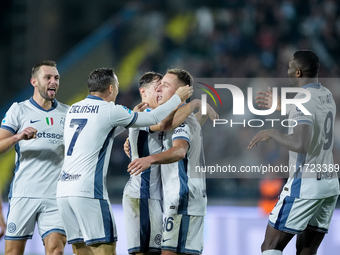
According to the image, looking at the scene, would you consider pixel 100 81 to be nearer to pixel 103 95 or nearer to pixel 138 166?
pixel 103 95

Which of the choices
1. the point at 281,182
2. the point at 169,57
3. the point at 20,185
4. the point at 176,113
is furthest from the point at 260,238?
the point at 169,57

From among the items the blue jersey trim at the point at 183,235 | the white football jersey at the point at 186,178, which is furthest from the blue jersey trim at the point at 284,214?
the blue jersey trim at the point at 183,235

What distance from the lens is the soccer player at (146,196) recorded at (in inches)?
166

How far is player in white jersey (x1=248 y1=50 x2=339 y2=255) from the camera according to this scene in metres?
4.08

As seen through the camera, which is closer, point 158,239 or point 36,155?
point 158,239

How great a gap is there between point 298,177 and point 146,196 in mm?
1350

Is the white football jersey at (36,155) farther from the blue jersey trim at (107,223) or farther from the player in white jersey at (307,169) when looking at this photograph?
the player in white jersey at (307,169)

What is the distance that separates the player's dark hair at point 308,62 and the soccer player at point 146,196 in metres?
0.90

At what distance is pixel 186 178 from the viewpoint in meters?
4.21

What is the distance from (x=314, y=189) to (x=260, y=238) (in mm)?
2413

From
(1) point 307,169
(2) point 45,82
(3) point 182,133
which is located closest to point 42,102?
(2) point 45,82

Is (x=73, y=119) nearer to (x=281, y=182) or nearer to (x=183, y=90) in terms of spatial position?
(x=183, y=90)

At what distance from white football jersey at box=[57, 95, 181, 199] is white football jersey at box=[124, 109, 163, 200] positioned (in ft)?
1.09

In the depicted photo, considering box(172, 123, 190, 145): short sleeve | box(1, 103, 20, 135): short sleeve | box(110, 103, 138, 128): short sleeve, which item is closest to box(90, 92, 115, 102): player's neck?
box(110, 103, 138, 128): short sleeve
